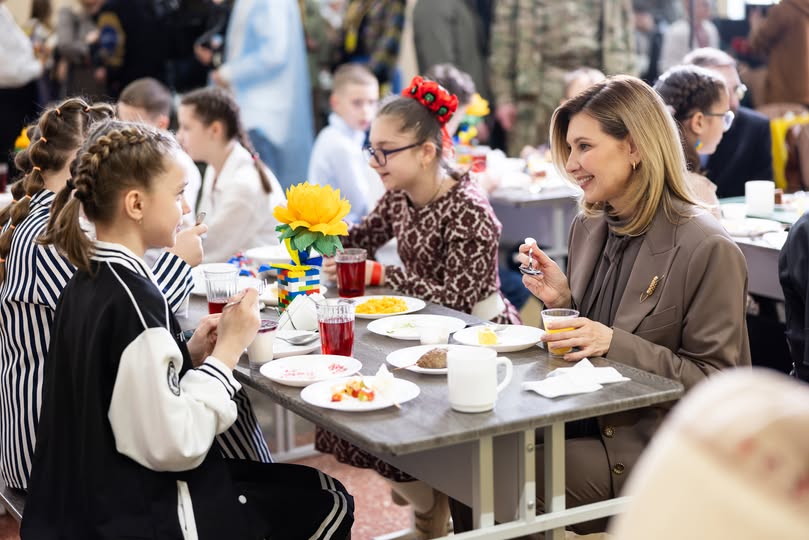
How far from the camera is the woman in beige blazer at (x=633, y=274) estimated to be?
7.04 feet

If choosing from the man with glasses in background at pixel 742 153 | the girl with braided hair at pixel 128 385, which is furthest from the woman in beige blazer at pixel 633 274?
the man with glasses in background at pixel 742 153

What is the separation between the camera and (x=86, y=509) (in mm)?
1843

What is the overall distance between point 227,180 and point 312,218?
1.63 meters

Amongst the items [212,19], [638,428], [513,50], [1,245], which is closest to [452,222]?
[638,428]

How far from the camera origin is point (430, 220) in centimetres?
303

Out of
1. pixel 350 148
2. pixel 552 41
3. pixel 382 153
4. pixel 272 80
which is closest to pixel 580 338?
pixel 382 153

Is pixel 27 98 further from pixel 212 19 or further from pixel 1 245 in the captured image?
pixel 1 245

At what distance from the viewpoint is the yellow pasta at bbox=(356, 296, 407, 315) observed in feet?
8.45

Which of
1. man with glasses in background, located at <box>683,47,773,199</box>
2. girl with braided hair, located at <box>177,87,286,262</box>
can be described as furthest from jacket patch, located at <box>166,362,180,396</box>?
man with glasses in background, located at <box>683,47,773,199</box>

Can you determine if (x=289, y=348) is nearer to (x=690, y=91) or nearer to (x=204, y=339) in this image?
(x=204, y=339)

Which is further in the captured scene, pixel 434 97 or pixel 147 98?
pixel 147 98

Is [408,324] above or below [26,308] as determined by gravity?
below

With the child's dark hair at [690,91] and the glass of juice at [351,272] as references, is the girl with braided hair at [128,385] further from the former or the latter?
the child's dark hair at [690,91]

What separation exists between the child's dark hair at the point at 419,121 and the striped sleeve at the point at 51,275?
1.17 m
